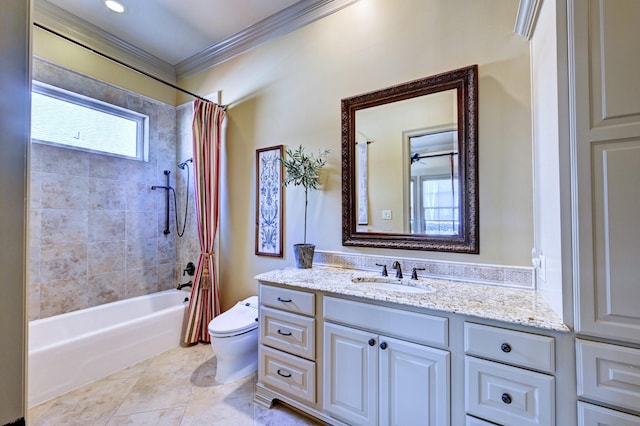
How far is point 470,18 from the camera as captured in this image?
1.78 metres

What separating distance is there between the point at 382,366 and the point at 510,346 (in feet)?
2.01

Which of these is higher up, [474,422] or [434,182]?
[434,182]

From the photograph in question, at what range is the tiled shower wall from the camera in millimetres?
2443

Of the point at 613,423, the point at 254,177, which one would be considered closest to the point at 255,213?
the point at 254,177

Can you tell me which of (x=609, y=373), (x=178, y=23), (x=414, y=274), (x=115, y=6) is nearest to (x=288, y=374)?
(x=414, y=274)

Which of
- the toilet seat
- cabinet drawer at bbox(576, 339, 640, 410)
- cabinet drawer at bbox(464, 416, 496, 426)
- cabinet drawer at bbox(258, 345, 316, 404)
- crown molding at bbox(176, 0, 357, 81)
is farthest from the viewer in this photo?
crown molding at bbox(176, 0, 357, 81)

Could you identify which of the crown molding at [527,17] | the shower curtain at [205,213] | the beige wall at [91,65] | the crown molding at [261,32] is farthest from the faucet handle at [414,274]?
the beige wall at [91,65]

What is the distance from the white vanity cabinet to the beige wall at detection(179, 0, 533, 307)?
631 millimetres

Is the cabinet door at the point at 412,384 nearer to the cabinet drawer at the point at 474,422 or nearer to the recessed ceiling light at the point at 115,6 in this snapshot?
the cabinet drawer at the point at 474,422

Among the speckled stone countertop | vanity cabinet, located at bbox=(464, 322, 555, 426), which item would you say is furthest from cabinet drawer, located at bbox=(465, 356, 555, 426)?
the speckled stone countertop

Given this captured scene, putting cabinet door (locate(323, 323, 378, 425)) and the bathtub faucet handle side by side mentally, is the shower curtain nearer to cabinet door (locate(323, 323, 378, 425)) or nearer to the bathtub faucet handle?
the bathtub faucet handle

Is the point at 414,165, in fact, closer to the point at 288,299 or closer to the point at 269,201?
the point at 288,299

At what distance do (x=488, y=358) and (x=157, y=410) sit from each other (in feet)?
6.75

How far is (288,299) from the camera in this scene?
181 centimetres
